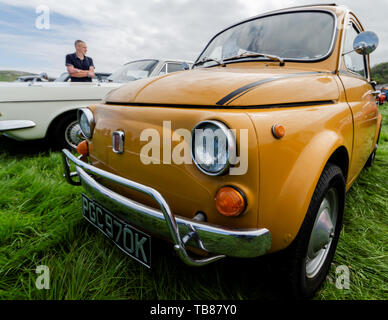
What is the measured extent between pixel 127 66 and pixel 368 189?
12.8 ft

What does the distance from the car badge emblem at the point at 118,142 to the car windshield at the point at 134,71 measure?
2915 mm

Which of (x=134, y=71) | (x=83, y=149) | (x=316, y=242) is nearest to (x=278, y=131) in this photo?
(x=316, y=242)

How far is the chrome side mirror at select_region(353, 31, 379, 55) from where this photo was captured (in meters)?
1.72

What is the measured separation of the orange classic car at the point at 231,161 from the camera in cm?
100

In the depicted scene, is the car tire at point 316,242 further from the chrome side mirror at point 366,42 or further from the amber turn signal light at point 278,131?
the chrome side mirror at point 366,42

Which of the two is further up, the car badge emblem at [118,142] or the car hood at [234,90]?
the car hood at [234,90]

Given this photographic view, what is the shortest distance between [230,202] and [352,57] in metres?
1.98

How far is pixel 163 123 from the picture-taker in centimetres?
118

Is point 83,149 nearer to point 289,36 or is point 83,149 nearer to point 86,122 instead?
point 86,122

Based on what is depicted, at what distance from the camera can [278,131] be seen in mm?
1039

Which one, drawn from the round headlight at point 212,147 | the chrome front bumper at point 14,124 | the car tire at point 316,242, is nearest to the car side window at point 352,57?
the car tire at point 316,242

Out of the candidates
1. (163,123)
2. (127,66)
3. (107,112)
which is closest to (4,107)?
(127,66)

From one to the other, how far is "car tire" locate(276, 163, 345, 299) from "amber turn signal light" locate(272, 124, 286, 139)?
13.6 inches
